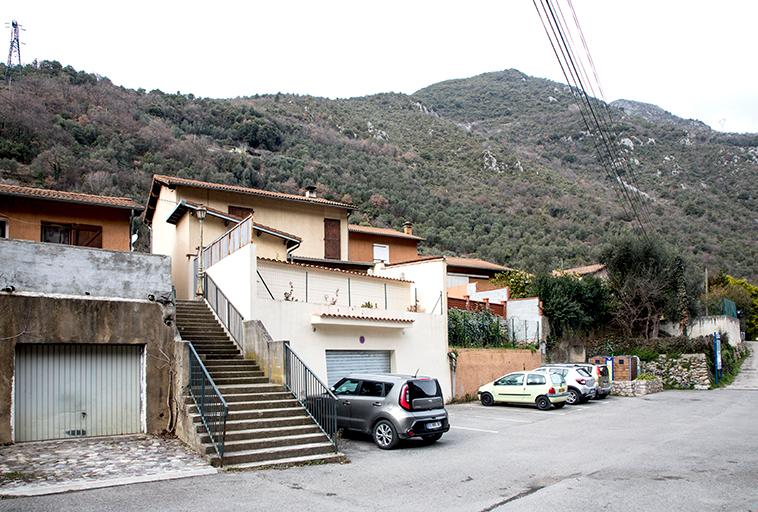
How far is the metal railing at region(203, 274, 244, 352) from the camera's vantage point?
1606cm

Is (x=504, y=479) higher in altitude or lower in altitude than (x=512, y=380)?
lower

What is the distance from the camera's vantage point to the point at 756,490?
945 centimetres

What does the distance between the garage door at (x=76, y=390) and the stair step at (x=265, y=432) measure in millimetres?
2691

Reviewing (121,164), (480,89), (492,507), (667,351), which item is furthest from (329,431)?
(480,89)

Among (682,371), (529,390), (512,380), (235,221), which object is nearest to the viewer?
(529,390)

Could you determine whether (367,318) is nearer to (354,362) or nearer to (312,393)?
(354,362)

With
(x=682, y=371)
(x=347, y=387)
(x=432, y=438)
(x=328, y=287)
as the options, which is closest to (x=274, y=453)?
(x=347, y=387)

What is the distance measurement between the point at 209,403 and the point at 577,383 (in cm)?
1514

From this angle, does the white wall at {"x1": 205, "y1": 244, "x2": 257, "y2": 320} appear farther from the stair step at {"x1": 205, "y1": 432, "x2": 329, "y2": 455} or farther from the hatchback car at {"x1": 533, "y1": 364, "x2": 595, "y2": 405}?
the hatchback car at {"x1": 533, "y1": 364, "x2": 595, "y2": 405}

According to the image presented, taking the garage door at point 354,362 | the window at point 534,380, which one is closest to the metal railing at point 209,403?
the garage door at point 354,362

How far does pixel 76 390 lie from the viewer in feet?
41.6

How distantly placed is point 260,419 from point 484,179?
63096 millimetres

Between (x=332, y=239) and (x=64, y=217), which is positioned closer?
(x=64, y=217)

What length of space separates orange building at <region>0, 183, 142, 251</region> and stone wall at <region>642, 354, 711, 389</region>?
24144 mm
